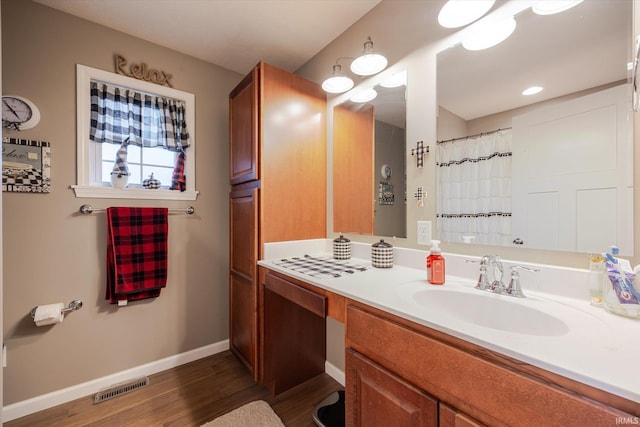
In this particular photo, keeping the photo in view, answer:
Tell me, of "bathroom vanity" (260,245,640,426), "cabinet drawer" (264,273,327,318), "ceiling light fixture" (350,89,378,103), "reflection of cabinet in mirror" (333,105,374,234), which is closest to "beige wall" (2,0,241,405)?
"cabinet drawer" (264,273,327,318)

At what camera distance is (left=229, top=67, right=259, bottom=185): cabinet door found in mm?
1695

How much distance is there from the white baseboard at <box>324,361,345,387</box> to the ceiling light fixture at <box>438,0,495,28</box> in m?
2.14

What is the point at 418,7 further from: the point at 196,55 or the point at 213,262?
the point at 213,262

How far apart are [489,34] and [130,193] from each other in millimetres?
2324

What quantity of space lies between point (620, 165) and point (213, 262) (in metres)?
2.43

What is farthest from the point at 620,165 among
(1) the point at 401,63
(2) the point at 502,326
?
(1) the point at 401,63

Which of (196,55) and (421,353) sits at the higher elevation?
(196,55)

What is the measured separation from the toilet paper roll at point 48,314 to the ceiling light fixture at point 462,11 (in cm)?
262

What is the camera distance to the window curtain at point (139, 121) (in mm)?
1742

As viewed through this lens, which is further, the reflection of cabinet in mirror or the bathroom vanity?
the reflection of cabinet in mirror

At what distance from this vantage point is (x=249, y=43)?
193 centimetres

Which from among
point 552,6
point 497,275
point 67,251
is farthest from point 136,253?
point 552,6

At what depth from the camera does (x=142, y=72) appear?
6.17 ft

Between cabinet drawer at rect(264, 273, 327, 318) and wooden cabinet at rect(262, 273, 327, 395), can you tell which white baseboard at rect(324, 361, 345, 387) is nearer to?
wooden cabinet at rect(262, 273, 327, 395)
